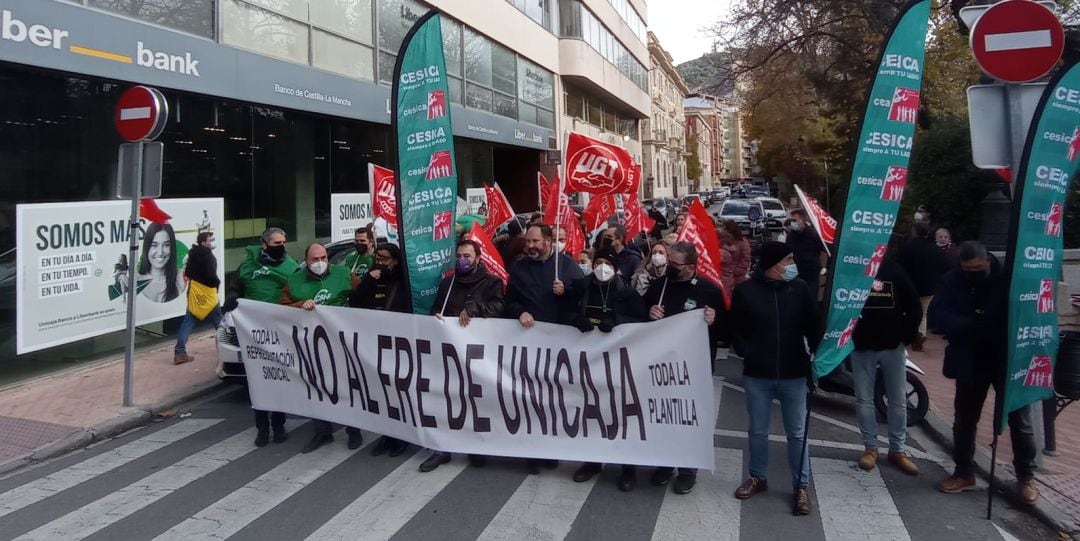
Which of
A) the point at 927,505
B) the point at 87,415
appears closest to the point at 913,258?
the point at 927,505

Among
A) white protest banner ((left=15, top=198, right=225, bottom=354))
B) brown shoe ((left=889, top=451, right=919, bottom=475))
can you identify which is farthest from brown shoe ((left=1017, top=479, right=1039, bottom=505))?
white protest banner ((left=15, top=198, right=225, bottom=354))

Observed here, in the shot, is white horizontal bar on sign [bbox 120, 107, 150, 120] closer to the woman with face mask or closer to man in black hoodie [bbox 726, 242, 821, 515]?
the woman with face mask

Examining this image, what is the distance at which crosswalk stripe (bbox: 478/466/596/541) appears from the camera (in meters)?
4.76

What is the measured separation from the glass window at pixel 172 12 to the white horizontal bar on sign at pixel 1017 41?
10.2 metres

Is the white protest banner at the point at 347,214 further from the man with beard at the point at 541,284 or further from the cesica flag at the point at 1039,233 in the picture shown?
the cesica flag at the point at 1039,233

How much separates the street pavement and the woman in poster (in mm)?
4227

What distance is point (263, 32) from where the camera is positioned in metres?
13.2

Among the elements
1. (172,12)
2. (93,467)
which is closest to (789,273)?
(93,467)

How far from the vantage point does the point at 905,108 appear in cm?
504

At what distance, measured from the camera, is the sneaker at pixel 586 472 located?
5641mm

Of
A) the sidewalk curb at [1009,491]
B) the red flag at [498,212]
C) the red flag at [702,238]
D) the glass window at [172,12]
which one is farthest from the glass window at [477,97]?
the sidewalk curb at [1009,491]

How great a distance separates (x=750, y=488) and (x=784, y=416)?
554mm

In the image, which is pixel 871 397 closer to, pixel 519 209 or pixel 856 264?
pixel 856 264

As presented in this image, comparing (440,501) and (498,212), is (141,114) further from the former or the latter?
(440,501)
